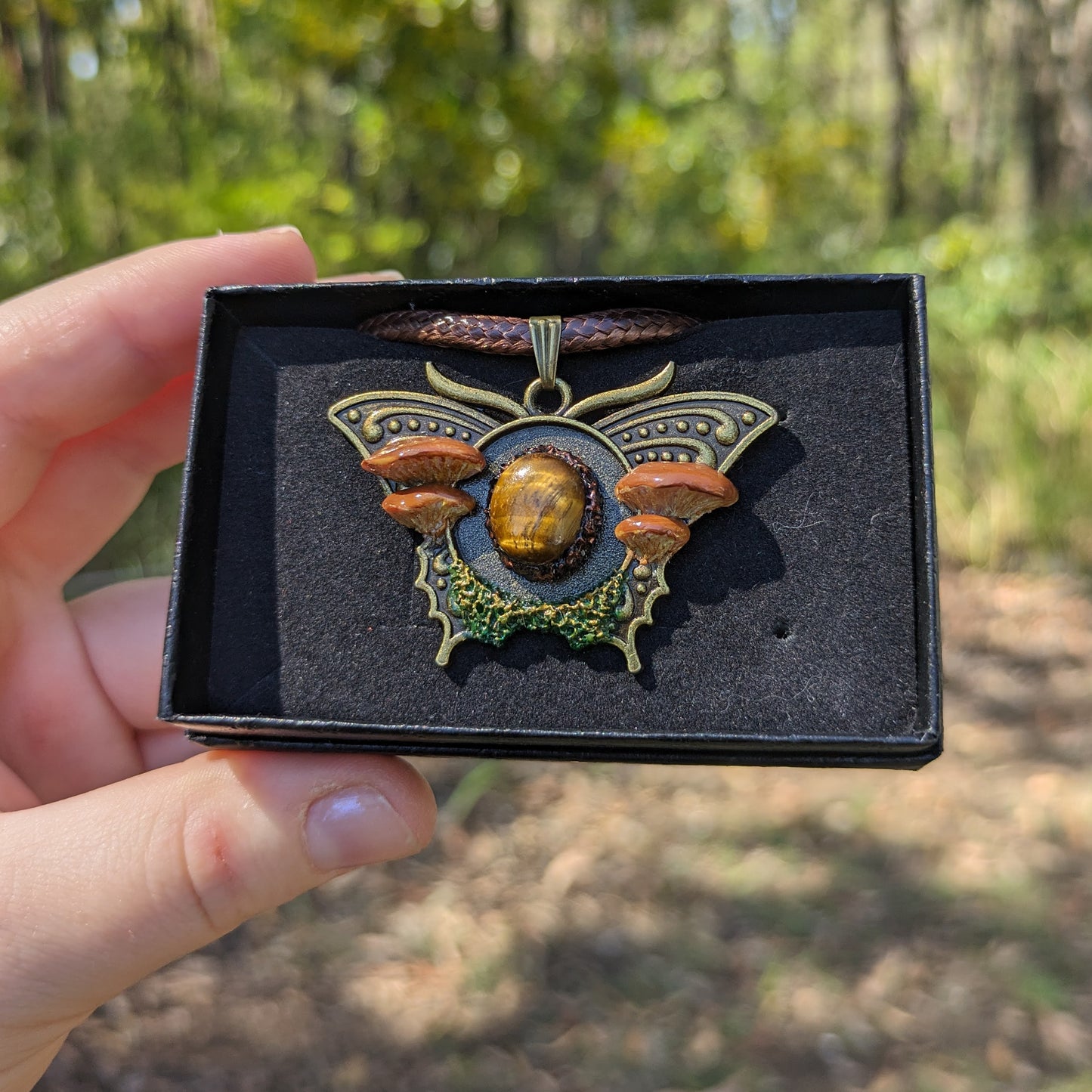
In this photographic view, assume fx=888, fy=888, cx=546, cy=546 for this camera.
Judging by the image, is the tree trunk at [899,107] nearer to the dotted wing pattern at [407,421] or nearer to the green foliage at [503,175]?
the green foliage at [503,175]

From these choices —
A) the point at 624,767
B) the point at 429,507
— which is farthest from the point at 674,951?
the point at 429,507

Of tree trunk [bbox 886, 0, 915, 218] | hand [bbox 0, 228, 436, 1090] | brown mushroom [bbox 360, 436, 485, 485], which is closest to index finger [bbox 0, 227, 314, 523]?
hand [bbox 0, 228, 436, 1090]

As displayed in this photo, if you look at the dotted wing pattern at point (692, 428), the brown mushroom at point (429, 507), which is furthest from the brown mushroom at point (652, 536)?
the brown mushroom at point (429, 507)

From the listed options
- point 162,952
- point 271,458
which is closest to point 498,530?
point 271,458

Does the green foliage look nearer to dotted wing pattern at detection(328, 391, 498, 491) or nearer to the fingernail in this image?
dotted wing pattern at detection(328, 391, 498, 491)

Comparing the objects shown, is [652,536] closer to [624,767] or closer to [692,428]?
[692,428]
